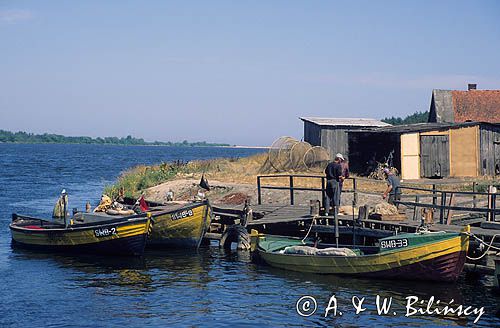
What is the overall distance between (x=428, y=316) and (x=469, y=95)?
39782 millimetres

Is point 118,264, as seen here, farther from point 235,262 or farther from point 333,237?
point 333,237

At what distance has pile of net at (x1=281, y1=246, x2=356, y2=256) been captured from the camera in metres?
20.4

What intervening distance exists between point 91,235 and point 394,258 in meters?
10.5

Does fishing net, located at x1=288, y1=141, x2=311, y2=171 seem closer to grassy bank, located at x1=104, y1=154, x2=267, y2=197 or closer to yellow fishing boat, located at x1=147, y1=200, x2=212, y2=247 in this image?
grassy bank, located at x1=104, y1=154, x2=267, y2=197

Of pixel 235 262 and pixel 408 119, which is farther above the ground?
pixel 408 119

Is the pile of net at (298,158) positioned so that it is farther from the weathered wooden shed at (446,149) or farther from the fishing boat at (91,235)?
the fishing boat at (91,235)

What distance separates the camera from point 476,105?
5262 cm

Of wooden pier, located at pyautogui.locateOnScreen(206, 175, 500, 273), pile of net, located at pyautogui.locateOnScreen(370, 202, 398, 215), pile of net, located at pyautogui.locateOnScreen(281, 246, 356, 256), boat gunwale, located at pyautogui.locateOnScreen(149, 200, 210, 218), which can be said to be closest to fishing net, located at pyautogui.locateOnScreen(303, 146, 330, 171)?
wooden pier, located at pyautogui.locateOnScreen(206, 175, 500, 273)

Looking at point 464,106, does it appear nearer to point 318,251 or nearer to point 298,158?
point 298,158

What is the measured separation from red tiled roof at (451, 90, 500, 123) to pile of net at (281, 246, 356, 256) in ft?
108

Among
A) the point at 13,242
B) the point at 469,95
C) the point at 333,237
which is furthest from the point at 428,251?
the point at 469,95

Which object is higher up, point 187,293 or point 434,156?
point 434,156

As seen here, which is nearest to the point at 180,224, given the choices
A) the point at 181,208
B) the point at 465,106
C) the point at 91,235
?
the point at 181,208

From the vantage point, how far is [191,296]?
19.1 m
